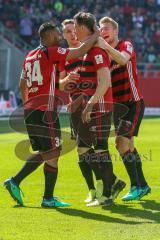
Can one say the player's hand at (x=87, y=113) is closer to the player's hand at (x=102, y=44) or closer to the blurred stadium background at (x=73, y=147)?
the player's hand at (x=102, y=44)

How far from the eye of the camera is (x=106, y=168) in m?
8.68

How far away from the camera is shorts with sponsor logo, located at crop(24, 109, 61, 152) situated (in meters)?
8.55

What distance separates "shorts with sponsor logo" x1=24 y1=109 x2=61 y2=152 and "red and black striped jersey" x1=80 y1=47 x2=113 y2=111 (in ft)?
1.67

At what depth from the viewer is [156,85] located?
32.2 m

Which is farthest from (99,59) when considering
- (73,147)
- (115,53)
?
(73,147)

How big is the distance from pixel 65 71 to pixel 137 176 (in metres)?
1.66

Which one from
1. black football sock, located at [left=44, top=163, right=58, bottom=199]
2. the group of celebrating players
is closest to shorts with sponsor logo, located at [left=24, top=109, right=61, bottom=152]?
the group of celebrating players

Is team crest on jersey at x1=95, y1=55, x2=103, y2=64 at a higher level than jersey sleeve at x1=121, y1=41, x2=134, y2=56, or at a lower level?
lower

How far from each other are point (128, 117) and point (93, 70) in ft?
3.43

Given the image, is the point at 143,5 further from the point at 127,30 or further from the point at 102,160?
the point at 102,160

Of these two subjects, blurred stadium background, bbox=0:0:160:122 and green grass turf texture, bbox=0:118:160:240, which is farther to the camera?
blurred stadium background, bbox=0:0:160:122

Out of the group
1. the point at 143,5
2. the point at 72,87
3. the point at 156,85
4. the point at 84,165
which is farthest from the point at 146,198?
the point at 143,5

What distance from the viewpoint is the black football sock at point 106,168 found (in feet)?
28.3

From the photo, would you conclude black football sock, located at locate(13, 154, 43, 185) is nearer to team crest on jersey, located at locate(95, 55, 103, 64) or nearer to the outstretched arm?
the outstretched arm
